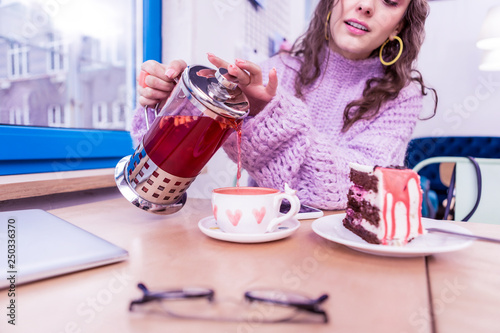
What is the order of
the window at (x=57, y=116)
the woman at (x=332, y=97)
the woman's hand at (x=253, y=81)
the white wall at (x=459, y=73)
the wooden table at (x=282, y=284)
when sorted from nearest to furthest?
the wooden table at (x=282, y=284) → the woman's hand at (x=253, y=81) → the woman at (x=332, y=97) → the window at (x=57, y=116) → the white wall at (x=459, y=73)

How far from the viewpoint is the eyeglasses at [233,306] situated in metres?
0.30

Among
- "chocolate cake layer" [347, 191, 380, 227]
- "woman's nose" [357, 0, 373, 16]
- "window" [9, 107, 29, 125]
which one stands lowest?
"chocolate cake layer" [347, 191, 380, 227]

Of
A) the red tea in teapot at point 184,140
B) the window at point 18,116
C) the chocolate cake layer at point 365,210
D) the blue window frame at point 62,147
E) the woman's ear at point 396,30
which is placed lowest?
the blue window frame at point 62,147

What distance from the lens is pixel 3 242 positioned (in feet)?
1.43

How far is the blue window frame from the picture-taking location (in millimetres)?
843

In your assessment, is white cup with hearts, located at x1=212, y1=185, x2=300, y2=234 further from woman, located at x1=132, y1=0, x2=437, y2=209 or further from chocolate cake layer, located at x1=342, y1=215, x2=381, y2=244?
woman, located at x1=132, y1=0, x2=437, y2=209

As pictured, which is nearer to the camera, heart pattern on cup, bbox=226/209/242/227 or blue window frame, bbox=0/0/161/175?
heart pattern on cup, bbox=226/209/242/227

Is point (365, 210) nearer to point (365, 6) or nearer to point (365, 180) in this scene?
point (365, 180)

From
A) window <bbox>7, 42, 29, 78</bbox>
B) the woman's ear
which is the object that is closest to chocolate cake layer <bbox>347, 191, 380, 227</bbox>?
the woman's ear

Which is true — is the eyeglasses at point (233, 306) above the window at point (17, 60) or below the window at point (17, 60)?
below

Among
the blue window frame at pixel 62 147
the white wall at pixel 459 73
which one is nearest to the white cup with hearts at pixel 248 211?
the blue window frame at pixel 62 147

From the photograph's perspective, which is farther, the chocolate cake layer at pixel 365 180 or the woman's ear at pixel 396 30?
the woman's ear at pixel 396 30

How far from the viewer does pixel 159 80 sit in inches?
26.9

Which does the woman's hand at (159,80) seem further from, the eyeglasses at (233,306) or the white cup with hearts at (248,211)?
the eyeglasses at (233,306)
